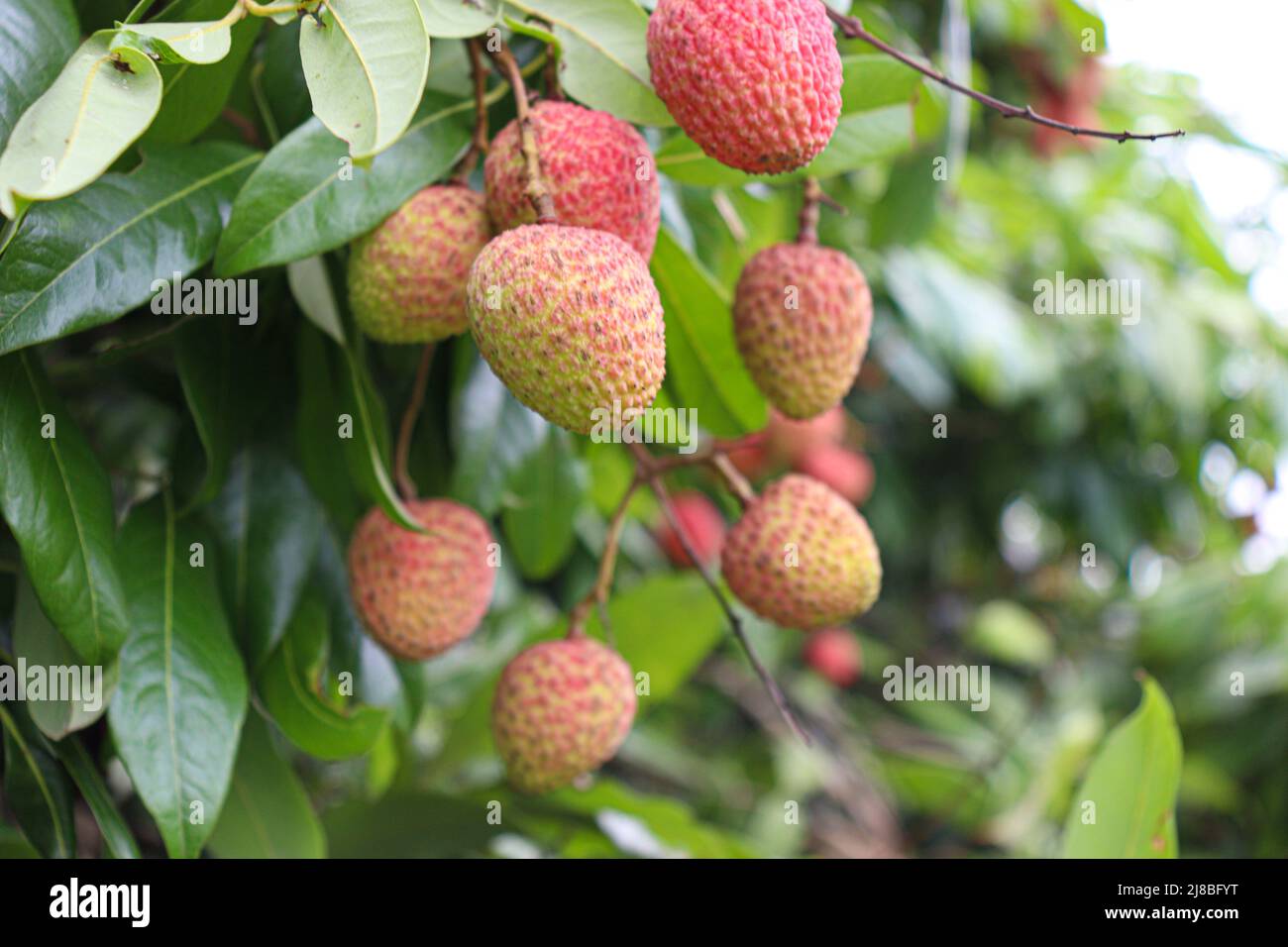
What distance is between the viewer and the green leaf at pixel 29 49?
0.57 meters

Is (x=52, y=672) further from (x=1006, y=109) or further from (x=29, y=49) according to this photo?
(x=1006, y=109)

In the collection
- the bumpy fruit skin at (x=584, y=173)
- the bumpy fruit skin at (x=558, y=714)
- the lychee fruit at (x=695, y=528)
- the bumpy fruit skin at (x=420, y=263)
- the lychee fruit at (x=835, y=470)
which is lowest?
the lychee fruit at (x=695, y=528)

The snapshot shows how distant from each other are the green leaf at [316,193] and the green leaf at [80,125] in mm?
115

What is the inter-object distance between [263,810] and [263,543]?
0.68 ft

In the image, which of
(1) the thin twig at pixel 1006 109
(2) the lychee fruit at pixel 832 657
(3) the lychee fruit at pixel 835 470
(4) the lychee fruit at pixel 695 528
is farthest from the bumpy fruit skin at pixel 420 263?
(2) the lychee fruit at pixel 832 657

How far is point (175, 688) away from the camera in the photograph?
71 centimetres

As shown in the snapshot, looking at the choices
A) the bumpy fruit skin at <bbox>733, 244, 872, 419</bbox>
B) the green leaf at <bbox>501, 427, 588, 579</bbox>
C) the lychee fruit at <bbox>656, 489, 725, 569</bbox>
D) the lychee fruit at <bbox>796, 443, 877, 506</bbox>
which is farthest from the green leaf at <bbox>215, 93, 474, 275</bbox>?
the lychee fruit at <bbox>796, 443, 877, 506</bbox>

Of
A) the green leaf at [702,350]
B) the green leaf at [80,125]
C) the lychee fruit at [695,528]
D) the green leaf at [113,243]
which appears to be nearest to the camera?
the green leaf at [80,125]

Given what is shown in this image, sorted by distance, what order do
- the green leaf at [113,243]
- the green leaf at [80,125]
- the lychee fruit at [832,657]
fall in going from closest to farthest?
1. the green leaf at [80,125]
2. the green leaf at [113,243]
3. the lychee fruit at [832,657]

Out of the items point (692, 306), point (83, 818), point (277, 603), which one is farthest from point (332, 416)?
point (83, 818)

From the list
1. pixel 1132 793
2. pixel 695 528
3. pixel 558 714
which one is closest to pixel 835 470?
pixel 695 528

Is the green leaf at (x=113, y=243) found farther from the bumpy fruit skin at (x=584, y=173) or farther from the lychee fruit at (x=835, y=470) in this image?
the lychee fruit at (x=835, y=470)

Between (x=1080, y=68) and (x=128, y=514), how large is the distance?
1923 mm
